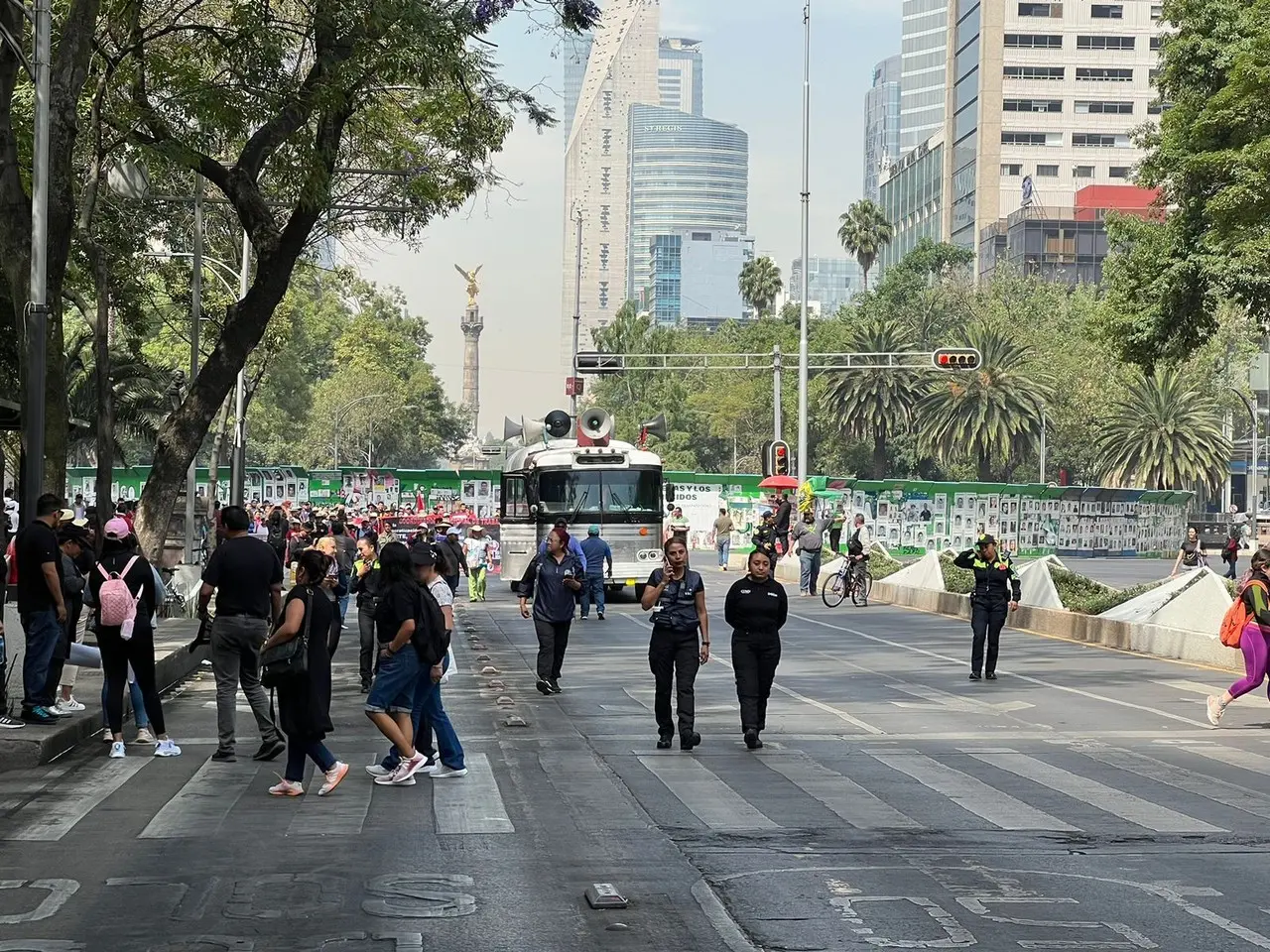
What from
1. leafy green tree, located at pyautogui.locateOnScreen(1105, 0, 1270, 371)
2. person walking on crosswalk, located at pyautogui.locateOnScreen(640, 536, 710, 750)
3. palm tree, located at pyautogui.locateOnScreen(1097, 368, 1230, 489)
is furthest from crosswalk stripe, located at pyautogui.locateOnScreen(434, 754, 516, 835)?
palm tree, located at pyautogui.locateOnScreen(1097, 368, 1230, 489)

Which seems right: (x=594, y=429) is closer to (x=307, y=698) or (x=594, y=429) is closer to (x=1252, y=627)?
(x=1252, y=627)

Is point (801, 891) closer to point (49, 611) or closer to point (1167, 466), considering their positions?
point (49, 611)

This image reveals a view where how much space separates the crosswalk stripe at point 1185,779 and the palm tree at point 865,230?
383ft

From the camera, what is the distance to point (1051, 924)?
26.2ft

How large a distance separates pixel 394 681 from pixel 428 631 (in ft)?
1.35

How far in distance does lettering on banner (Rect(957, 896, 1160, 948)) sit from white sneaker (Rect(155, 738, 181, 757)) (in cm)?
743

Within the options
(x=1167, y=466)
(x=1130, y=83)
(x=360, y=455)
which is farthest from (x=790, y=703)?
(x=1130, y=83)

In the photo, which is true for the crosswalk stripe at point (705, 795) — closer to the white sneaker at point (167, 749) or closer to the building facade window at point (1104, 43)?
the white sneaker at point (167, 749)

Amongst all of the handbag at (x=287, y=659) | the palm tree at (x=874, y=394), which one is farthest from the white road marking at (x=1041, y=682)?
the palm tree at (x=874, y=394)

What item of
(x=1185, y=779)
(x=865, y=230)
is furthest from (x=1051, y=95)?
(x=1185, y=779)

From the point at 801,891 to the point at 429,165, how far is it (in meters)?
20.4

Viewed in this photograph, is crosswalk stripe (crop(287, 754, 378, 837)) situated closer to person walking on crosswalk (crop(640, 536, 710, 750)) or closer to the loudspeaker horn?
person walking on crosswalk (crop(640, 536, 710, 750))

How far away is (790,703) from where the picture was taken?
1873 centimetres

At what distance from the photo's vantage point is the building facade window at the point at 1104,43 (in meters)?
149
